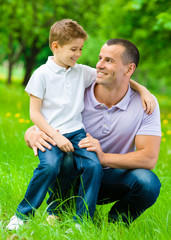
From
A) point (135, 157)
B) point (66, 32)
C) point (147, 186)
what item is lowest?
point (147, 186)

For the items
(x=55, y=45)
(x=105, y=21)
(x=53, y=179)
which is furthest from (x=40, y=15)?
(x=53, y=179)

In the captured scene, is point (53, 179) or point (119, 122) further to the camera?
point (119, 122)

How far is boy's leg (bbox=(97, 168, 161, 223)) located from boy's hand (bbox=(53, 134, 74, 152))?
0.48 m

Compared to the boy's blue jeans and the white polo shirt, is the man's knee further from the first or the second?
the white polo shirt

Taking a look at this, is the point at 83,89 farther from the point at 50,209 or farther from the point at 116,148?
the point at 50,209

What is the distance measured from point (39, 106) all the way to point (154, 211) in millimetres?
1369

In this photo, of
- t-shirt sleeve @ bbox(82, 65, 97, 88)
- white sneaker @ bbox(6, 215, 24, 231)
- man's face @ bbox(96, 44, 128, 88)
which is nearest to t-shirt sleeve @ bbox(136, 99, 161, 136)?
man's face @ bbox(96, 44, 128, 88)

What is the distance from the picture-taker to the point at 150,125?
9.54 ft

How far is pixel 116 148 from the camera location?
304cm

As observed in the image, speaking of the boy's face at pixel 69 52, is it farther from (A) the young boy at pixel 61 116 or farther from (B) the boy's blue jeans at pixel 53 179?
(B) the boy's blue jeans at pixel 53 179

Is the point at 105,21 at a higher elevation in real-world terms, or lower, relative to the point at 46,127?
higher

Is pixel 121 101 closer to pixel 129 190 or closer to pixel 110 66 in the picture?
pixel 110 66

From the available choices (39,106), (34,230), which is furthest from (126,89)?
(34,230)

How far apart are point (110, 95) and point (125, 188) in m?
0.79
